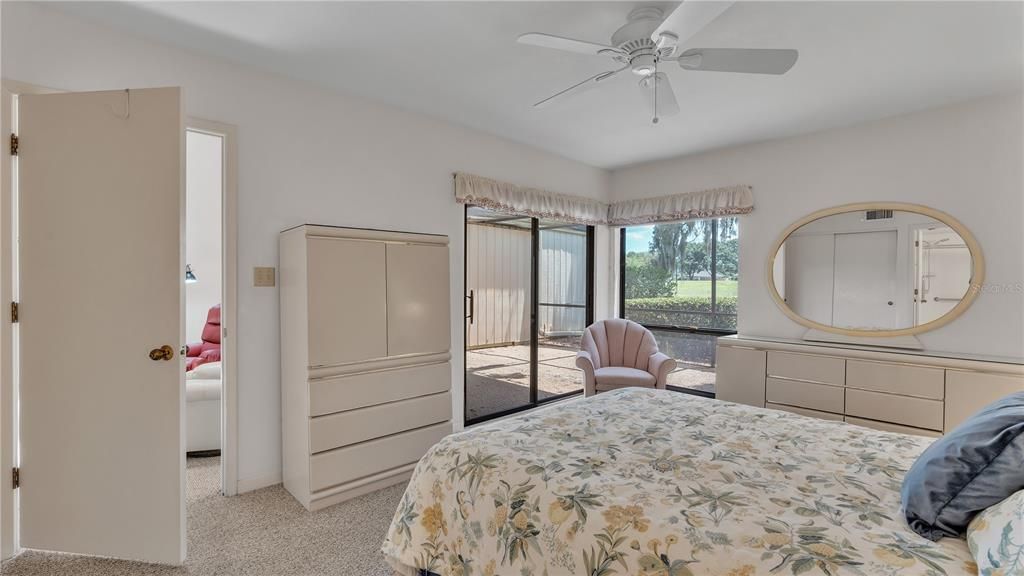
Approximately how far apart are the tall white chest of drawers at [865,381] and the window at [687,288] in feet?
2.15

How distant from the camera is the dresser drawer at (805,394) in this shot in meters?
3.11

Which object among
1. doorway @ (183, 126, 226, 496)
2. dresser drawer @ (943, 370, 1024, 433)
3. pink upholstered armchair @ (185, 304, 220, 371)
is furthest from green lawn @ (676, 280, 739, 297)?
pink upholstered armchair @ (185, 304, 220, 371)

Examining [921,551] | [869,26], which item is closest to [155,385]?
[921,551]

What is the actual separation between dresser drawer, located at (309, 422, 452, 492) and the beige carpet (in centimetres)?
14

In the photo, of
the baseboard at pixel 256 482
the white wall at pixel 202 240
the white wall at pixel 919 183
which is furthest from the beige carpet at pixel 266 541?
Answer: the white wall at pixel 919 183

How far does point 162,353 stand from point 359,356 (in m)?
0.92

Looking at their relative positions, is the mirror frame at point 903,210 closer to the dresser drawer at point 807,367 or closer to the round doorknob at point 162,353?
the dresser drawer at point 807,367

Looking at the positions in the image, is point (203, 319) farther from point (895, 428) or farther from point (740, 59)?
point (895, 428)

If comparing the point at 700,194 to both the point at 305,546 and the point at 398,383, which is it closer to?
the point at 398,383

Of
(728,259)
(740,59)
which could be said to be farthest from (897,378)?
(740,59)

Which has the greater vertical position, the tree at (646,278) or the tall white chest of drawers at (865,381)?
the tree at (646,278)

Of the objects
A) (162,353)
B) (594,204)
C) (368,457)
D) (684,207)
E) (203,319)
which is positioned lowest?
(368,457)

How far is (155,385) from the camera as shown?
1.94 m

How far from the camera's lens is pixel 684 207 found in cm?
422
